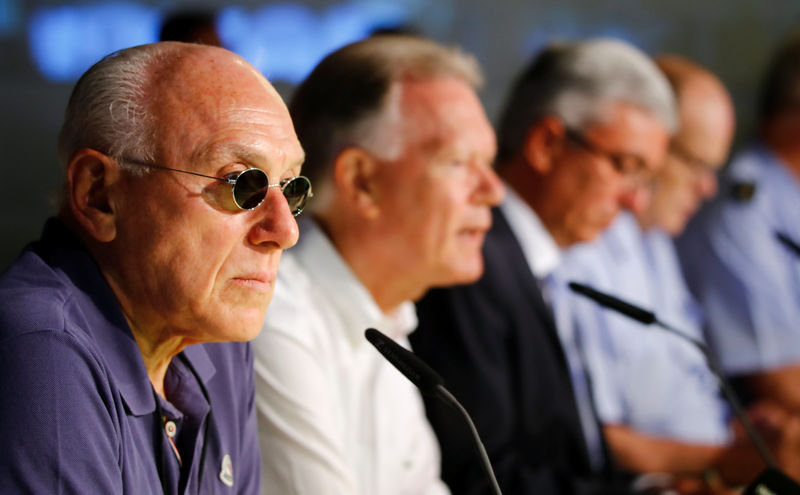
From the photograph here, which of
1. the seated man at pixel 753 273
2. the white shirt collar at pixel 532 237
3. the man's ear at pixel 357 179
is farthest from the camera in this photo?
the seated man at pixel 753 273

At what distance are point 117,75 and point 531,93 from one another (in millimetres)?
1616

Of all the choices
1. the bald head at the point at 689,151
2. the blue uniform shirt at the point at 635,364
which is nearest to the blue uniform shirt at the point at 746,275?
the bald head at the point at 689,151

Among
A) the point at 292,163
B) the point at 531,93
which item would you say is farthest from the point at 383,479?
the point at 531,93

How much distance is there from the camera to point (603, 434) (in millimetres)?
2150

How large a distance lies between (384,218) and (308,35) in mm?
1646

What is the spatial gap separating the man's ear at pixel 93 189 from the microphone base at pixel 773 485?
120 centimetres

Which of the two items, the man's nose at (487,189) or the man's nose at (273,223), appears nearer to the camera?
the man's nose at (273,223)

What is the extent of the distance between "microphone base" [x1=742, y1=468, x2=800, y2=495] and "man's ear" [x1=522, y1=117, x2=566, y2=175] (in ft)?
3.50

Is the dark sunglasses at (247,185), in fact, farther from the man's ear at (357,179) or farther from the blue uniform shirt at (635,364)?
the blue uniform shirt at (635,364)

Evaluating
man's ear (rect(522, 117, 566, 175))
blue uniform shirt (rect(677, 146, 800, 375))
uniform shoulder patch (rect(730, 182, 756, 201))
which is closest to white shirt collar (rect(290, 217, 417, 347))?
man's ear (rect(522, 117, 566, 175))

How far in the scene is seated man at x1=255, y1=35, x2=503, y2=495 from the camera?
5.12 ft

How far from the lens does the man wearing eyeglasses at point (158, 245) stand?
96 cm

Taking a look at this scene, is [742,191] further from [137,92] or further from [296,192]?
[137,92]

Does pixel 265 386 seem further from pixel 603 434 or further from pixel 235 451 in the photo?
pixel 603 434
